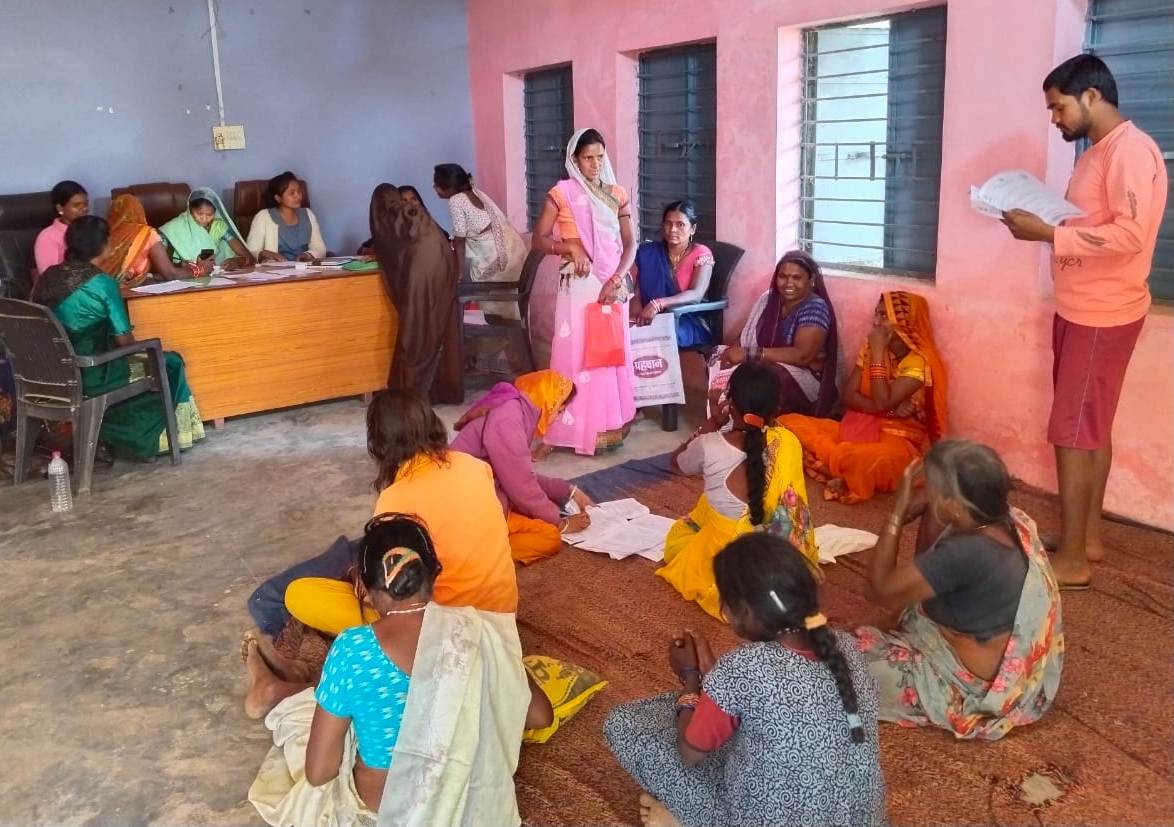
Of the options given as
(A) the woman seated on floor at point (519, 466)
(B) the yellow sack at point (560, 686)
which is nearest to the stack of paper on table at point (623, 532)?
(A) the woman seated on floor at point (519, 466)

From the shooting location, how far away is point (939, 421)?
14.1 ft

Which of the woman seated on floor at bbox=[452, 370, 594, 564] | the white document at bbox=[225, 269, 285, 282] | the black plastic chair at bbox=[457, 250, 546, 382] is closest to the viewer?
the woman seated on floor at bbox=[452, 370, 594, 564]

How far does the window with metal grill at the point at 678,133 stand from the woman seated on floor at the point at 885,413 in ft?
5.22

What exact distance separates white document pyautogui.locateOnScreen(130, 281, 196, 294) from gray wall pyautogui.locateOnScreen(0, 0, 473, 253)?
5.81ft

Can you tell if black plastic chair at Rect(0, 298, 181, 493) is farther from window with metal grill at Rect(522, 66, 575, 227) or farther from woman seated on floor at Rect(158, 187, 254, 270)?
window with metal grill at Rect(522, 66, 575, 227)

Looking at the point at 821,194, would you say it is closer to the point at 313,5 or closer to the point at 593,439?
the point at 593,439

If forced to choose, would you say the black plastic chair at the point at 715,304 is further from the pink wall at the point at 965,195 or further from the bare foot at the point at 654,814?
the bare foot at the point at 654,814

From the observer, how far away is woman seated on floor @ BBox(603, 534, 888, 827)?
5.96 feet

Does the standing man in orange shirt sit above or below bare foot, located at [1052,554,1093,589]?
above

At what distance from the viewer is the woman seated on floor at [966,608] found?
7.38 ft

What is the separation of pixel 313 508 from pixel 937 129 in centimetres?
309

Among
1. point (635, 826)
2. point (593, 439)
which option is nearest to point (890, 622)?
point (635, 826)

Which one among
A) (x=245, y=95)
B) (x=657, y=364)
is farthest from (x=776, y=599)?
(x=245, y=95)

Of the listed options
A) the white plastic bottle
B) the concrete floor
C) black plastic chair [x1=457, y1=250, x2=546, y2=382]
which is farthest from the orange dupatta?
black plastic chair [x1=457, y1=250, x2=546, y2=382]
